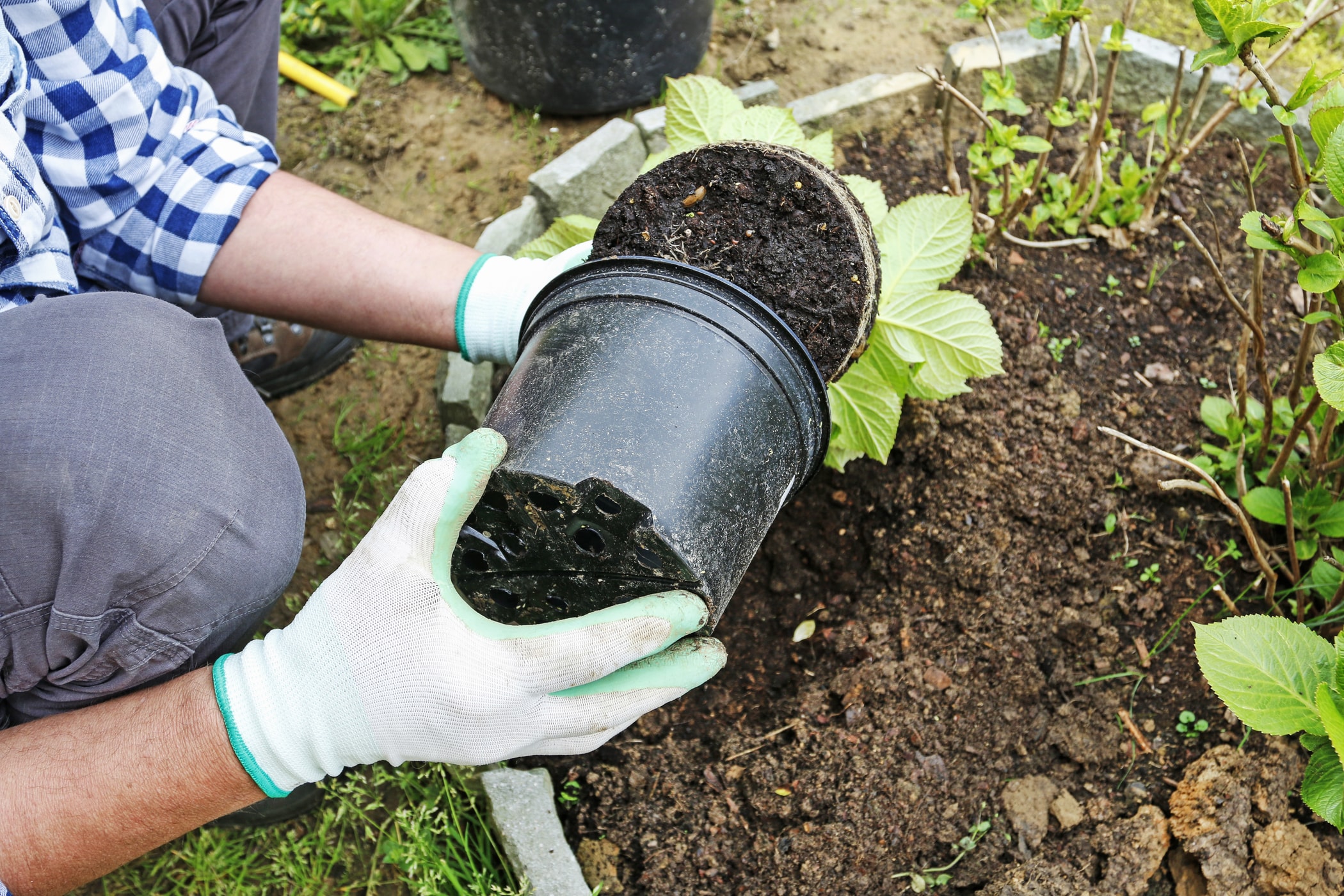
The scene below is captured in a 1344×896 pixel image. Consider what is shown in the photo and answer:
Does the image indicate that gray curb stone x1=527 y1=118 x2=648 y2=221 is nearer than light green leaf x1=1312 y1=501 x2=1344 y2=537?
No

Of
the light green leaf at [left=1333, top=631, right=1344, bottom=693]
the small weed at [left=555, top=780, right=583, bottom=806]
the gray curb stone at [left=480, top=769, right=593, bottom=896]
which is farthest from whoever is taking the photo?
the small weed at [left=555, top=780, right=583, bottom=806]

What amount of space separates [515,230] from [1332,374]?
162 centimetres

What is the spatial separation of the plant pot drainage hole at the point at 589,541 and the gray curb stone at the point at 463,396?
946 mm

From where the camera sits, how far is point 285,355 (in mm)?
2291

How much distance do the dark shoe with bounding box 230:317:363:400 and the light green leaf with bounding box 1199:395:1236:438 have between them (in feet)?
6.60

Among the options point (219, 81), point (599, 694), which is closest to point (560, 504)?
point (599, 694)

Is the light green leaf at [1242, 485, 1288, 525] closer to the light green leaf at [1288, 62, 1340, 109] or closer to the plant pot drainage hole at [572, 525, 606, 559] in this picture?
the light green leaf at [1288, 62, 1340, 109]

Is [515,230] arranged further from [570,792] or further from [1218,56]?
[1218,56]

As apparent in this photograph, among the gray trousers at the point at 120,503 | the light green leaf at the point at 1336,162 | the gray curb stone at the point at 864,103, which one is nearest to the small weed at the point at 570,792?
the gray trousers at the point at 120,503

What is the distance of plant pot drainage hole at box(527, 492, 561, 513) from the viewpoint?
3.53 ft

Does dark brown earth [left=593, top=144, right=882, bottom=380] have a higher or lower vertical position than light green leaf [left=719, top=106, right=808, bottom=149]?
higher

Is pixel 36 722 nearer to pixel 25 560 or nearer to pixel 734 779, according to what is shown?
pixel 25 560

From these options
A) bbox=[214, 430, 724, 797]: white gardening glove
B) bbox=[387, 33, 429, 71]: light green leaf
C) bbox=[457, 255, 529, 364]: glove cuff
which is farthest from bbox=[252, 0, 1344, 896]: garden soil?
bbox=[387, 33, 429, 71]: light green leaf

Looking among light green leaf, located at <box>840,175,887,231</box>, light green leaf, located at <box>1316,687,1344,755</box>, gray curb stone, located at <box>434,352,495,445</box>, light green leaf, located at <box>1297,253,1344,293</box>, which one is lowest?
gray curb stone, located at <box>434,352,495,445</box>
